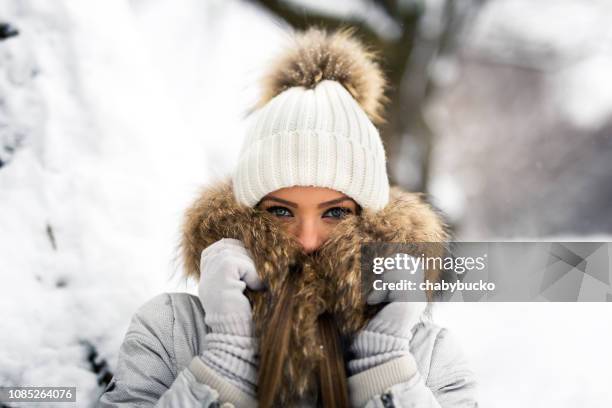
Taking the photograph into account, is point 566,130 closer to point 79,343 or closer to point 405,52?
point 405,52

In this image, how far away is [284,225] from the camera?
111 cm

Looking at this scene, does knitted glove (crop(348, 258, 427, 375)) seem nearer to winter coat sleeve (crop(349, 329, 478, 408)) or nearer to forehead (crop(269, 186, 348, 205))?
winter coat sleeve (crop(349, 329, 478, 408))

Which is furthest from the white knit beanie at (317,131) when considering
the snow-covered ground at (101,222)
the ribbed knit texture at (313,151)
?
the snow-covered ground at (101,222)

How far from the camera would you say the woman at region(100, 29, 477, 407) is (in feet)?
3.13

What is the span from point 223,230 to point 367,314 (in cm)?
34

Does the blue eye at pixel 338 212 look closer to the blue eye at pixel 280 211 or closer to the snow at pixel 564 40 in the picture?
the blue eye at pixel 280 211

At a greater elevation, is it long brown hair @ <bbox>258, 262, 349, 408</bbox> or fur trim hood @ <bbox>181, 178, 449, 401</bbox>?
fur trim hood @ <bbox>181, 178, 449, 401</bbox>

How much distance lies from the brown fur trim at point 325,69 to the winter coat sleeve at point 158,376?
566 mm

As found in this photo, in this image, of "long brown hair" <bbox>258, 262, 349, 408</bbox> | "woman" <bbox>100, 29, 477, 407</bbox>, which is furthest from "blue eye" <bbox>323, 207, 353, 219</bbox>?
"long brown hair" <bbox>258, 262, 349, 408</bbox>

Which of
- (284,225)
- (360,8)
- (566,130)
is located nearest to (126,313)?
(284,225)

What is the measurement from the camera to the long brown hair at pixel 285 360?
3.09 ft

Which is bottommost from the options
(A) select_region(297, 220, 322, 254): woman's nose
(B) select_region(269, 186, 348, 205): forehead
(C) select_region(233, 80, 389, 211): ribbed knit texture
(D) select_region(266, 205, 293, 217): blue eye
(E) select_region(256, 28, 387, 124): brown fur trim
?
(A) select_region(297, 220, 322, 254): woman's nose

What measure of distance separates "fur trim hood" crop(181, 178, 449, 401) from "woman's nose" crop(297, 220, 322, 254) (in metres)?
0.01

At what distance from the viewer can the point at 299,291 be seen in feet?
3.39
